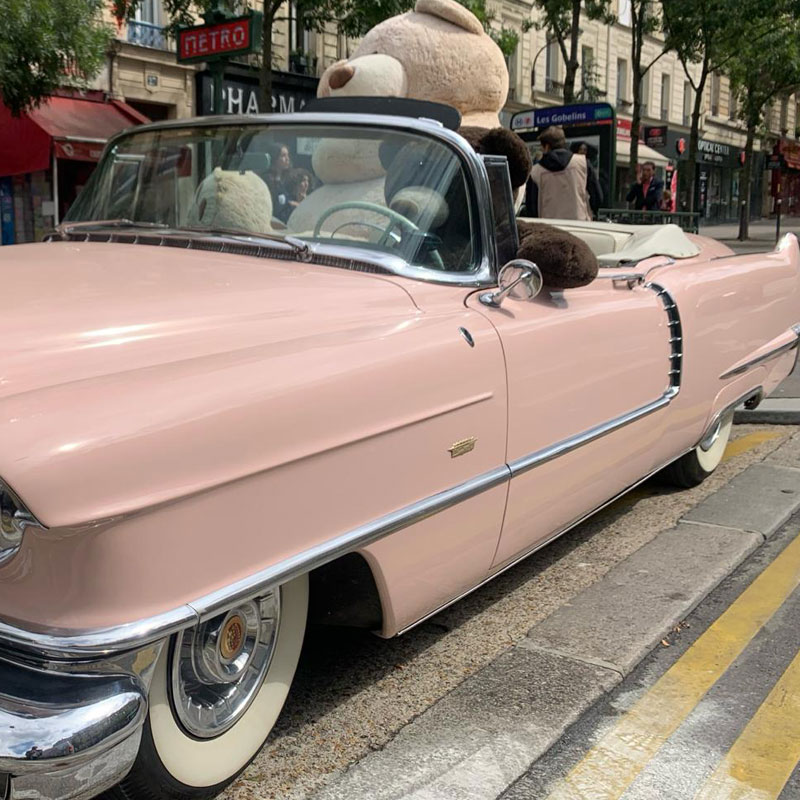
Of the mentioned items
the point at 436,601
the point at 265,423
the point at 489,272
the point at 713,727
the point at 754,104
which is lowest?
the point at 713,727

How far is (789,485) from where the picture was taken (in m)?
4.84

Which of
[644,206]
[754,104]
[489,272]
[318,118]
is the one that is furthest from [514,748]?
[754,104]

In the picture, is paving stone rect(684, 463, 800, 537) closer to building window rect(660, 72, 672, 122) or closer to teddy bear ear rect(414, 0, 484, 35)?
teddy bear ear rect(414, 0, 484, 35)

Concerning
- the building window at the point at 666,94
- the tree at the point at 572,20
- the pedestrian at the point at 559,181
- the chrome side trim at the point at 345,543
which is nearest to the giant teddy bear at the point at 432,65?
the pedestrian at the point at 559,181

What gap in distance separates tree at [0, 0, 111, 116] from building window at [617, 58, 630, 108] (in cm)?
2692

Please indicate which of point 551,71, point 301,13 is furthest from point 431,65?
point 551,71

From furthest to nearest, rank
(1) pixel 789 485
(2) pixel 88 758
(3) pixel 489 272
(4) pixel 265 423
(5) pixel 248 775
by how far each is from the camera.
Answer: (1) pixel 789 485 → (3) pixel 489 272 → (5) pixel 248 775 → (4) pixel 265 423 → (2) pixel 88 758

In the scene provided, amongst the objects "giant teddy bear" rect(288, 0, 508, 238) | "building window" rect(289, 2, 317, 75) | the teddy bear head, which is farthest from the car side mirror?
"building window" rect(289, 2, 317, 75)

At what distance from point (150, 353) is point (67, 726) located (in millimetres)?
816

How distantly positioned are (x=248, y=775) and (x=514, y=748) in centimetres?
65

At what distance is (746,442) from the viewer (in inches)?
230

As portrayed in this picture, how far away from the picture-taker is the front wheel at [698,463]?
474 cm

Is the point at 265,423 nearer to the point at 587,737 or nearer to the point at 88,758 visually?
the point at 88,758

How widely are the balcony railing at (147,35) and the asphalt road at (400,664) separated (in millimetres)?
16733
